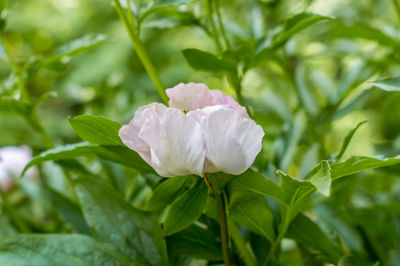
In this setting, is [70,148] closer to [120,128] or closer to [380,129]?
[120,128]

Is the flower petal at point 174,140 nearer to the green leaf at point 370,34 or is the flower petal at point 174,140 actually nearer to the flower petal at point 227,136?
the flower petal at point 227,136

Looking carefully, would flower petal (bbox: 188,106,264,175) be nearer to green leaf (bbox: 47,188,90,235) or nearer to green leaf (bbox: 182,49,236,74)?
green leaf (bbox: 182,49,236,74)

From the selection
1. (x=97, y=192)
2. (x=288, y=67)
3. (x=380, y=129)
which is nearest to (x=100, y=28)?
(x=380, y=129)

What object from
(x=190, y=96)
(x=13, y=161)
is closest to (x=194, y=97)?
(x=190, y=96)

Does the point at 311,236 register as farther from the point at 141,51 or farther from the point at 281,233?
the point at 141,51

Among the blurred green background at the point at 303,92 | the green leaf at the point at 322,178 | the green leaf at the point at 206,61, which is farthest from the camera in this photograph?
the blurred green background at the point at 303,92

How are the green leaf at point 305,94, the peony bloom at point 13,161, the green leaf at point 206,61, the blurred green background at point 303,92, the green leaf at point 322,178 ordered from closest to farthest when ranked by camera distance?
the green leaf at point 322,178
the green leaf at point 206,61
the blurred green background at point 303,92
the green leaf at point 305,94
the peony bloom at point 13,161

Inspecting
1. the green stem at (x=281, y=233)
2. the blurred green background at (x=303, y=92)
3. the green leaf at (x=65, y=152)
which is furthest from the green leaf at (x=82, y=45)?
the green stem at (x=281, y=233)

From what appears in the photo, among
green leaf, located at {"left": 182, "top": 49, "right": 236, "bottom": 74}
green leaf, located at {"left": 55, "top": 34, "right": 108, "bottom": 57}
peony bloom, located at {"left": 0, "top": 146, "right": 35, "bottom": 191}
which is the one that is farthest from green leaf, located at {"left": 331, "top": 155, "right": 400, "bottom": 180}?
peony bloom, located at {"left": 0, "top": 146, "right": 35, "bottom": 191}
